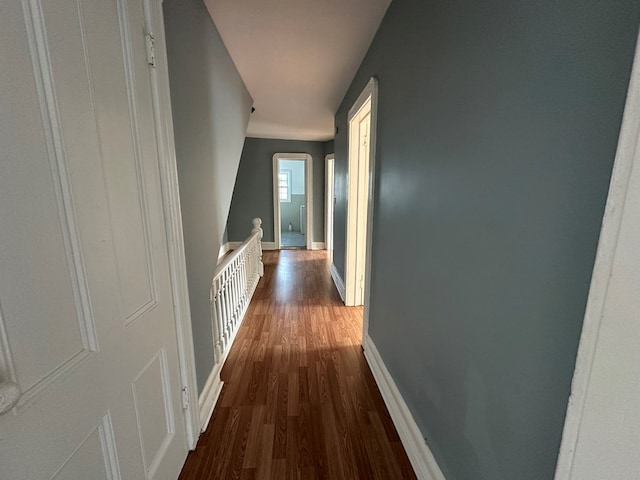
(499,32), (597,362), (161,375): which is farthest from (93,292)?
(499,32)

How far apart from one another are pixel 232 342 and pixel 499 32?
2.42 m

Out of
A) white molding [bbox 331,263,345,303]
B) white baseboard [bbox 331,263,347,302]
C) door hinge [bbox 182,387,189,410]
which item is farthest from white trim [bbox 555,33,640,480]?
white molding [bbox 331,263,345,303]

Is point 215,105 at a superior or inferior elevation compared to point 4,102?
superior

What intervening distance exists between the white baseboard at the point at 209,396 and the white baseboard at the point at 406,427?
103cm

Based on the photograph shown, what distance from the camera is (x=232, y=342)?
2236mm

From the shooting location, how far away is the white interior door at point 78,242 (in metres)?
0.50

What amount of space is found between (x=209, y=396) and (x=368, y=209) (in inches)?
62.5

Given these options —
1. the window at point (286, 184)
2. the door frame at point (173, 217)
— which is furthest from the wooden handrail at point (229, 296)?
the window at point (286, 184)

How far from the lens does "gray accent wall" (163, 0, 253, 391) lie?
3.98ft

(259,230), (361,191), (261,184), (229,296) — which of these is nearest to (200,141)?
(229,296)

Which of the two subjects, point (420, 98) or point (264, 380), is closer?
point (420, 98)

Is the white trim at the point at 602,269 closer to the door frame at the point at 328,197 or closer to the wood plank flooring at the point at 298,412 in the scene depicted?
the wood plank flooring at the point at 298,412

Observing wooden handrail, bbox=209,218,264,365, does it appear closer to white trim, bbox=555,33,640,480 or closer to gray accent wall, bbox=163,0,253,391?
gray accent wall, bbox=163,0,253,391

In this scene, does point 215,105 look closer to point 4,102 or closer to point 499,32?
point 4,102
